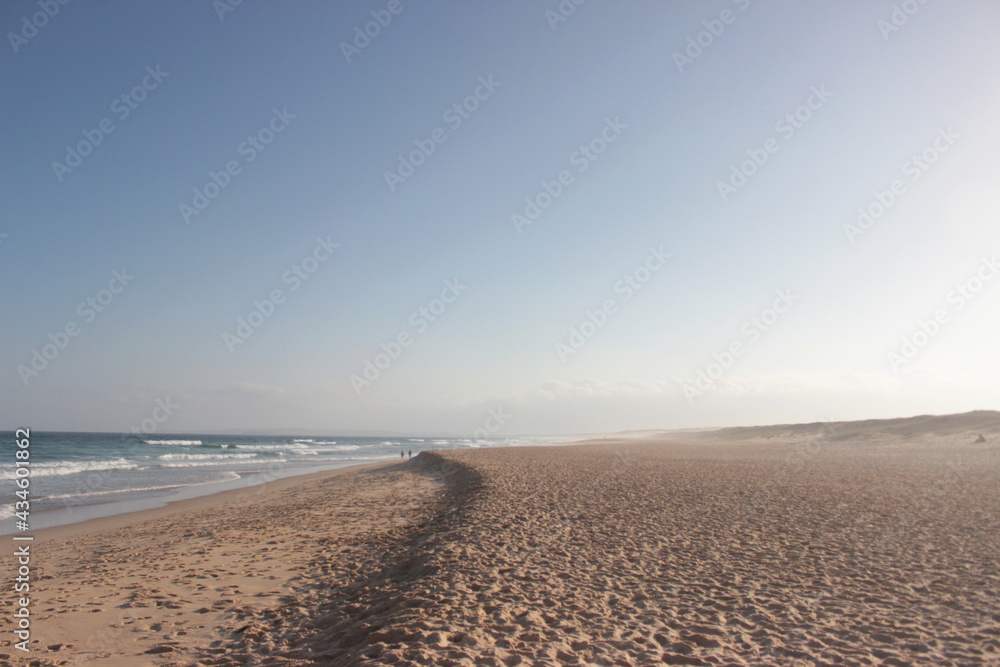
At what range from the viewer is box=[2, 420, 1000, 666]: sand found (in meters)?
6.07

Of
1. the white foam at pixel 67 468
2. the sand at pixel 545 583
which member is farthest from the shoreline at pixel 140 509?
the white foam at pixel 67 468

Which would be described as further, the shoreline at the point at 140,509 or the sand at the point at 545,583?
the shoreline at the point at 140,509

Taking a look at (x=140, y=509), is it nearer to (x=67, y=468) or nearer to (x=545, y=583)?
(x=545, y=583)

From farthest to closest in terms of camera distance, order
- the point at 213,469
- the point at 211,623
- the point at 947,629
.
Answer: the point at 213,469 → the point at 211,623 → the point at 947,629

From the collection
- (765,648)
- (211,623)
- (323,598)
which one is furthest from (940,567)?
(211,623)

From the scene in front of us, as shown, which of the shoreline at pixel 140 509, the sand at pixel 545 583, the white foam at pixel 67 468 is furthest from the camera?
the white foam at pixel 67 468

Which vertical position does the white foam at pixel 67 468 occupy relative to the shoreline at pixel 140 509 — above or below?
below

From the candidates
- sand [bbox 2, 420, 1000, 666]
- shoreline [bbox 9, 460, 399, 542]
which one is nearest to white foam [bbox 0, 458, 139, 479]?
shoreline [bbox 9, 460, 399, 542]

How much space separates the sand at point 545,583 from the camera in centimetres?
607

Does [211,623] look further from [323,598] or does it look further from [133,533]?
[133,533]

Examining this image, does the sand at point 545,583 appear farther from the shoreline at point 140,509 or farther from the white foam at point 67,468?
the white foam at point 67,468

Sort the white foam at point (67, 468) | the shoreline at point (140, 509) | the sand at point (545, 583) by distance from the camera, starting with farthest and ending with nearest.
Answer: the white foam at point (67, 468), the shoreline at point (140, 509), the sand at point (545, 583)

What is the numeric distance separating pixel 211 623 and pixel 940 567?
1170 cm

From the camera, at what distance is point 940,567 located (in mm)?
8961
